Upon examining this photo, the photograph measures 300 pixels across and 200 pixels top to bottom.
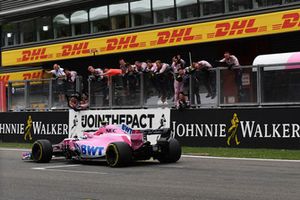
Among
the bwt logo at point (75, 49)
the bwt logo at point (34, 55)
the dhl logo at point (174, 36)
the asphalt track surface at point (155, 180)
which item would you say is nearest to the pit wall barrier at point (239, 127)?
the asphalt track surface at point (155, 180)

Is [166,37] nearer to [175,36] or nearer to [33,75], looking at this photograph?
[175,36]

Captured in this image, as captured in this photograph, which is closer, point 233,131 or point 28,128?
point 233,131

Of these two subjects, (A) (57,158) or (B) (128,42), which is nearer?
(A) (57,158)

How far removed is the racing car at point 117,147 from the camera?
43.6 feet

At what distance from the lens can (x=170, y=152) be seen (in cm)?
1402

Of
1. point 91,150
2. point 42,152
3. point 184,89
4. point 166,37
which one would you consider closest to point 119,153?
point 91,150

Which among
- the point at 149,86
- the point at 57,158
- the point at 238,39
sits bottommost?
the point at 57,158

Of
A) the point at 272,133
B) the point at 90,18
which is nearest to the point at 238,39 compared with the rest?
the point at 272,133

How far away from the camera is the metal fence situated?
17.6 meters

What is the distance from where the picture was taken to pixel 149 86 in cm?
2044

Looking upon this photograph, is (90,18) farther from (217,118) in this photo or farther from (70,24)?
(217,118)

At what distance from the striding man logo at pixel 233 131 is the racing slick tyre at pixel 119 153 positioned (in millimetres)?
5619

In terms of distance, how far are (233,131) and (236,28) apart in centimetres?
761

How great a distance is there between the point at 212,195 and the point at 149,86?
11.7 meters
